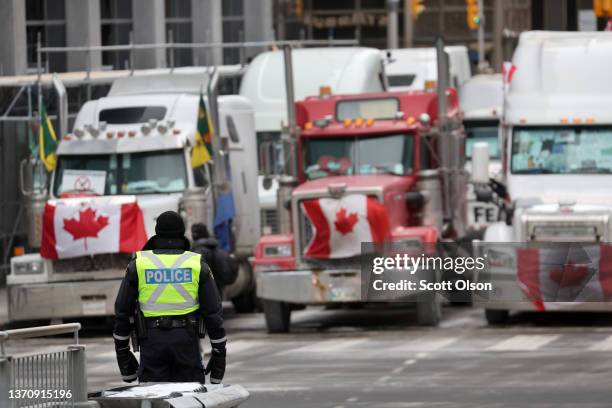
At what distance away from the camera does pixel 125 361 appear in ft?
40.1

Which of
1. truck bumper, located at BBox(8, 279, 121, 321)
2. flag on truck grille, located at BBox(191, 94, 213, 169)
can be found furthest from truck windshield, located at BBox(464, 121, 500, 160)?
truck bumper, located at BBox(8, 279, 121, 321)

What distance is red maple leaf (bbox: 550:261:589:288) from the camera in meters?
24.4

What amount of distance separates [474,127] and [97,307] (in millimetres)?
12087

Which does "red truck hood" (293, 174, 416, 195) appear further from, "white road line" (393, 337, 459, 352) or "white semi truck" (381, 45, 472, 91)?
"white semi truck" (381, 45, 472, 91)

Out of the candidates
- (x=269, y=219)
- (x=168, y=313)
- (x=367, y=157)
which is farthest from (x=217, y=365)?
(x=269, y=219)

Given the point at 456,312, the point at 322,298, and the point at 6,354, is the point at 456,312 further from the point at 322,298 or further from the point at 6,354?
the point at 6,354

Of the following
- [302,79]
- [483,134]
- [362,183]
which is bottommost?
[362,183]

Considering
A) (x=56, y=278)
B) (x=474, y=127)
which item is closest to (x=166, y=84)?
(x=56, y=278)

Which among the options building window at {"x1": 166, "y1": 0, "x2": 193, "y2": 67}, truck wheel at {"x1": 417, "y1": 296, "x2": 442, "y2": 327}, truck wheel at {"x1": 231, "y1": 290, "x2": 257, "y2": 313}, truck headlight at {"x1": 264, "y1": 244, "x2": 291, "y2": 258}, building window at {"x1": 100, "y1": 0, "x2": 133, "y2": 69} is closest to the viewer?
truck wheel at {"x1": 417, "y1": 296, "x2": 442, "y2": 327}

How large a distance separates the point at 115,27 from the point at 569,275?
79.1ft

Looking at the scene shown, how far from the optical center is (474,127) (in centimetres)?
3591

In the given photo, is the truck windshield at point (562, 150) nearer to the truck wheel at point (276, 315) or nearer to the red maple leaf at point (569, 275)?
the red maple leaf at point (569, 275)

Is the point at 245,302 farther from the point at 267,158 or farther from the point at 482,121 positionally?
the point at 482,121

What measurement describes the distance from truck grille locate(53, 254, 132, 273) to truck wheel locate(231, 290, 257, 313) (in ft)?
12.0
